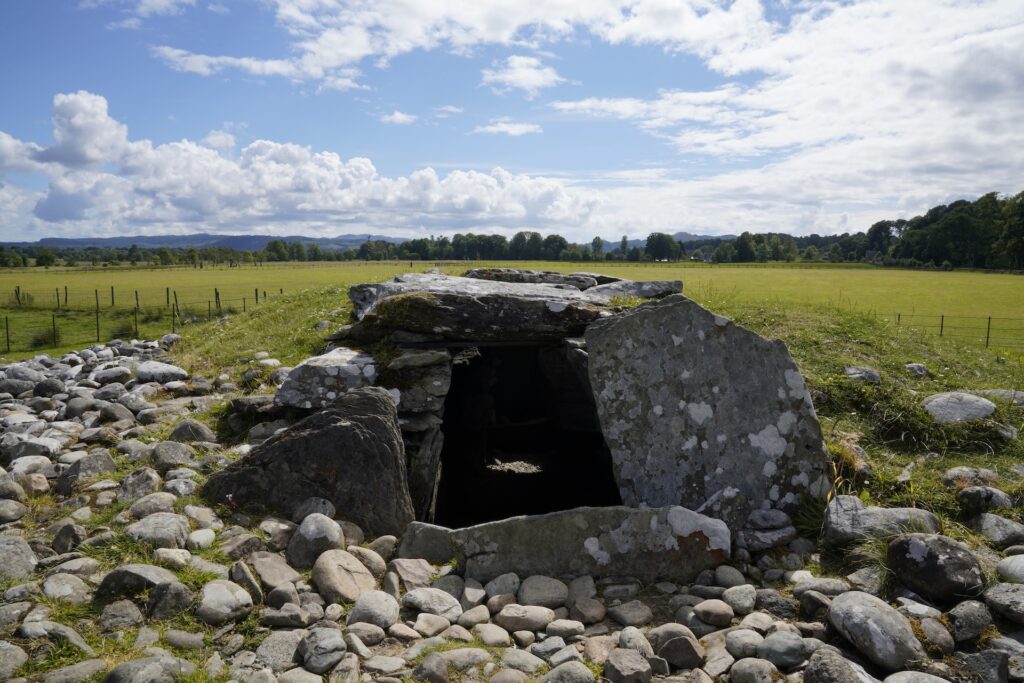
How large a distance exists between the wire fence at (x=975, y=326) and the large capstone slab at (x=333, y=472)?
19.4m

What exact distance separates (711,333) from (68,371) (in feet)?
45.6

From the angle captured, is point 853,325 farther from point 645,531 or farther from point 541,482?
point 645,531

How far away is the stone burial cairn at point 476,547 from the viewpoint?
448cm

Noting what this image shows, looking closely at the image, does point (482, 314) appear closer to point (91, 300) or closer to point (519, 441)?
point (519, 441)

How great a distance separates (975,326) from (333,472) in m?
25.6

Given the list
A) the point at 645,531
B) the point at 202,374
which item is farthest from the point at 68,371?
the point at 645,531

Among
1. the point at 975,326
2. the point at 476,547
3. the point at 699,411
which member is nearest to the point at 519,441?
the point at 699,411

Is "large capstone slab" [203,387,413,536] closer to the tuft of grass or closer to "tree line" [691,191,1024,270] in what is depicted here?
the tuft of grass

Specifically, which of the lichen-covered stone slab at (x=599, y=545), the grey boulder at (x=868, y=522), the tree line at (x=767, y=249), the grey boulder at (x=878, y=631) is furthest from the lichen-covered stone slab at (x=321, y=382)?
the tree line at (x=767, y=249)

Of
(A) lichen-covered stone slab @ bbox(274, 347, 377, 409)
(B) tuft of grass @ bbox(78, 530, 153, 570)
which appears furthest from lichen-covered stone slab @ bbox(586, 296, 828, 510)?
(B) tuft of grass @ bbox(78, 530, 153, 570)

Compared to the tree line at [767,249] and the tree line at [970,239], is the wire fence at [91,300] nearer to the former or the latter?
the tree line at [767,249]

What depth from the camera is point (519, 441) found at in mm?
13828

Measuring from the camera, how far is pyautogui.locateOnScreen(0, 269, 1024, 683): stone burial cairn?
4.48m

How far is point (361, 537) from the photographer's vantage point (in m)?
6.36
